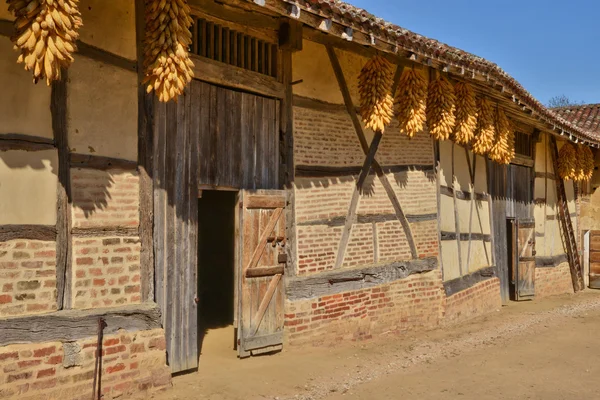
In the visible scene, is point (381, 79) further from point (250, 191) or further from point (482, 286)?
point (482, 286)

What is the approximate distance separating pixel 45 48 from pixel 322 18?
9.34ft

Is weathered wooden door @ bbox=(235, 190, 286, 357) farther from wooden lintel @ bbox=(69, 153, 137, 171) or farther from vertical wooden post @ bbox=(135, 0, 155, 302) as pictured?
wooden lintel @ bbox=(69, 153, 137, 171)

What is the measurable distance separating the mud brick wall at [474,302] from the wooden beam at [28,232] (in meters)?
6.37

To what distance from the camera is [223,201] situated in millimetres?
8656

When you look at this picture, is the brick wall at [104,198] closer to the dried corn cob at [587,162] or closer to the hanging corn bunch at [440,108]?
the hanging corn bunch at [440,108]

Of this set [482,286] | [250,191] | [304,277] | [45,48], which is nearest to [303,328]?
[304,277]

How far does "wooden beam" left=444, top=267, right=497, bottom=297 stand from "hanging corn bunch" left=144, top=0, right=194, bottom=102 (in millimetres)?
6085

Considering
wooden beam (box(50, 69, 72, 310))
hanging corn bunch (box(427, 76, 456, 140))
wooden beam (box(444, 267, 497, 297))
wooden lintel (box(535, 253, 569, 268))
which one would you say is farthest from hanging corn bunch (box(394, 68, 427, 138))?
wooden lintel (box(535, 253, 569, 268))

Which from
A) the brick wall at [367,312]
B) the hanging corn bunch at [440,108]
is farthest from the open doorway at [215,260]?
the hanging corn bunch at [440,108]

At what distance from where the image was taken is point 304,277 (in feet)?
23.1

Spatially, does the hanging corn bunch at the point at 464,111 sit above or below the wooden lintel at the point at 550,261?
above

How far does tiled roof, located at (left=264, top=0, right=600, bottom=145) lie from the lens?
19.1 feet

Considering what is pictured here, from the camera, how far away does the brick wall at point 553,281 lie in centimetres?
1366

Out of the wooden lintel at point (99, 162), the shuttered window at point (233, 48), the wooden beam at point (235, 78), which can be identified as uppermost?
the shuttered window at point (233, 48)
